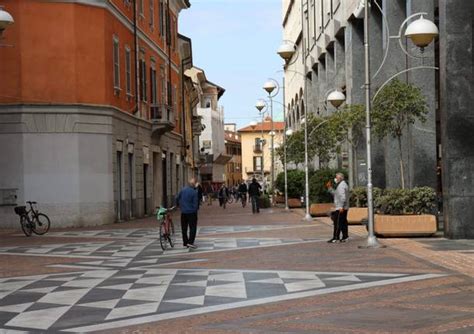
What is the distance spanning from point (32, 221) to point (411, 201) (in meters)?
12.4

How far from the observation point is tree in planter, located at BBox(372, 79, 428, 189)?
21.5 metres

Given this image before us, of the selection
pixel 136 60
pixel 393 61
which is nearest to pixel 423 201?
pixel 393 61

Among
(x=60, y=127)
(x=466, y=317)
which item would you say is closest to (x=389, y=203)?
(x=466, y=317)

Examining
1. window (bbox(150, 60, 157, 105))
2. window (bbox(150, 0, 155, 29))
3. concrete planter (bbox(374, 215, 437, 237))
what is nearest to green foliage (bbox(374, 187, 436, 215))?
concrete planter (bbox(374, 215, 437, 237))

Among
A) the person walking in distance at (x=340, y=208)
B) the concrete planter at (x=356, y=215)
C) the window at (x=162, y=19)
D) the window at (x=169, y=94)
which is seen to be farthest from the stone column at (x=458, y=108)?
the window at (x=169, y=94)

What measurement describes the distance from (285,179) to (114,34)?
15290mm

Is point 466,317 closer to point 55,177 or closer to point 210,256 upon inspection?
point 210,256

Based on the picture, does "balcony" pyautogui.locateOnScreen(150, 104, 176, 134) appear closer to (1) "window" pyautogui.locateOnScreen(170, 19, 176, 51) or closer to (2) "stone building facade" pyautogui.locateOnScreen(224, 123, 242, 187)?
(1) "window" pyautogui.locateOnScreen(170, 19, 176, 51)

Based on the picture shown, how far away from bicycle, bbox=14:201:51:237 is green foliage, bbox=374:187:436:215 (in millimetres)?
11596

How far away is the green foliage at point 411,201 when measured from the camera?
1994cm

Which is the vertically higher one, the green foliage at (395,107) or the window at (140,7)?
the window at (140,7)

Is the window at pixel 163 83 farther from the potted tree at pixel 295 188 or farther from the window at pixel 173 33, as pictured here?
the potted tree at pixel 295 188

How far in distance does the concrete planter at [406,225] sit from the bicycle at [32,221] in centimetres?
1145

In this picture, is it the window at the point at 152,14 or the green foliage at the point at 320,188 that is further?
the window at the point at 152,14
